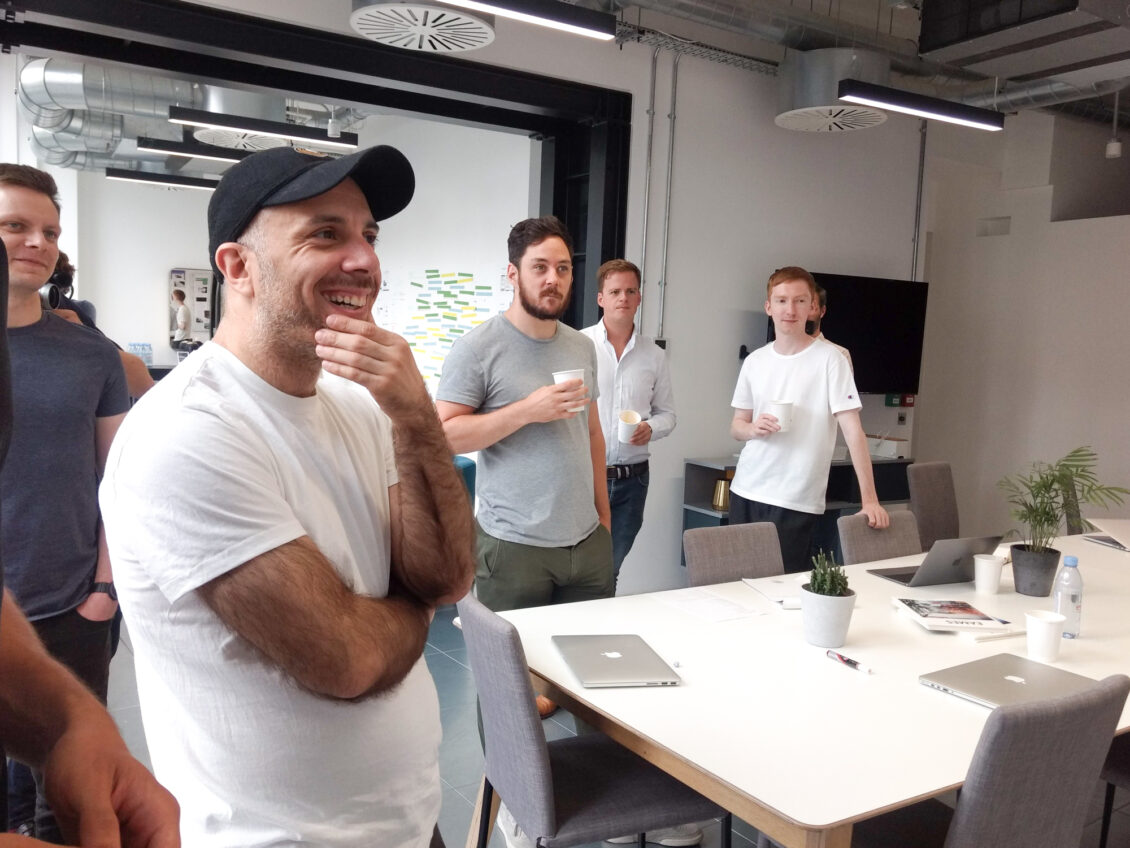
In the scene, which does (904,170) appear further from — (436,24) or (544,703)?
(544,703)

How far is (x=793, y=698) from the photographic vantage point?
198 cm

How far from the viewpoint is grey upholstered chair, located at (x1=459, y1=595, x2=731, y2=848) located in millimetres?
1904

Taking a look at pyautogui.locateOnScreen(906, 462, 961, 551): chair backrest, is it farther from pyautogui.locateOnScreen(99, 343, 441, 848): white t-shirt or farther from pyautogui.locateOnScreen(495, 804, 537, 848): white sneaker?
pyautogui.locateOnScreen(99, 343, 441, 848): white t-shirt

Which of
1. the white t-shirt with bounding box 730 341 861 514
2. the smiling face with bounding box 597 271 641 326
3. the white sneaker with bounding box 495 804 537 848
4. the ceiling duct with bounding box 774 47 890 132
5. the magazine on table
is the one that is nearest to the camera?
the white sneaker with bounding box 495 804 537 848

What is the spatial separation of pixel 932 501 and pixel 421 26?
10.4ft

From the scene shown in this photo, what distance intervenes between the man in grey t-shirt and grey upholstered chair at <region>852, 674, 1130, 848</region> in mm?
1361

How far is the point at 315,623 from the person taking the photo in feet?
3.63

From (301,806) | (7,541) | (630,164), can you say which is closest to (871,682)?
(301,806)

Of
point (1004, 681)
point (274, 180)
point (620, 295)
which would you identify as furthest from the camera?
point (620, 295)

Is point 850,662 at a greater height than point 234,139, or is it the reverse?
point 234,139

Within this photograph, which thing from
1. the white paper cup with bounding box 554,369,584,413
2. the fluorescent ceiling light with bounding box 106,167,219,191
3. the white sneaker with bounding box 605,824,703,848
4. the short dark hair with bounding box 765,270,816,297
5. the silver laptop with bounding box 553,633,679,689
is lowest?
the white sneaker with bounding box 605,824,703,848

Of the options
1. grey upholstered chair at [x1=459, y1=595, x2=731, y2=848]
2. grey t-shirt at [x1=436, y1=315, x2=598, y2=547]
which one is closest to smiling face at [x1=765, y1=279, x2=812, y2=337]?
grey t-shirt at [x1=436, y1=315, x2=598, y2=547]

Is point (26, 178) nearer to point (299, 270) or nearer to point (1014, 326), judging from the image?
point (299, 270)

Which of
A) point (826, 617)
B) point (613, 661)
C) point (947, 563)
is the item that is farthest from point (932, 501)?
point (613, 661)
